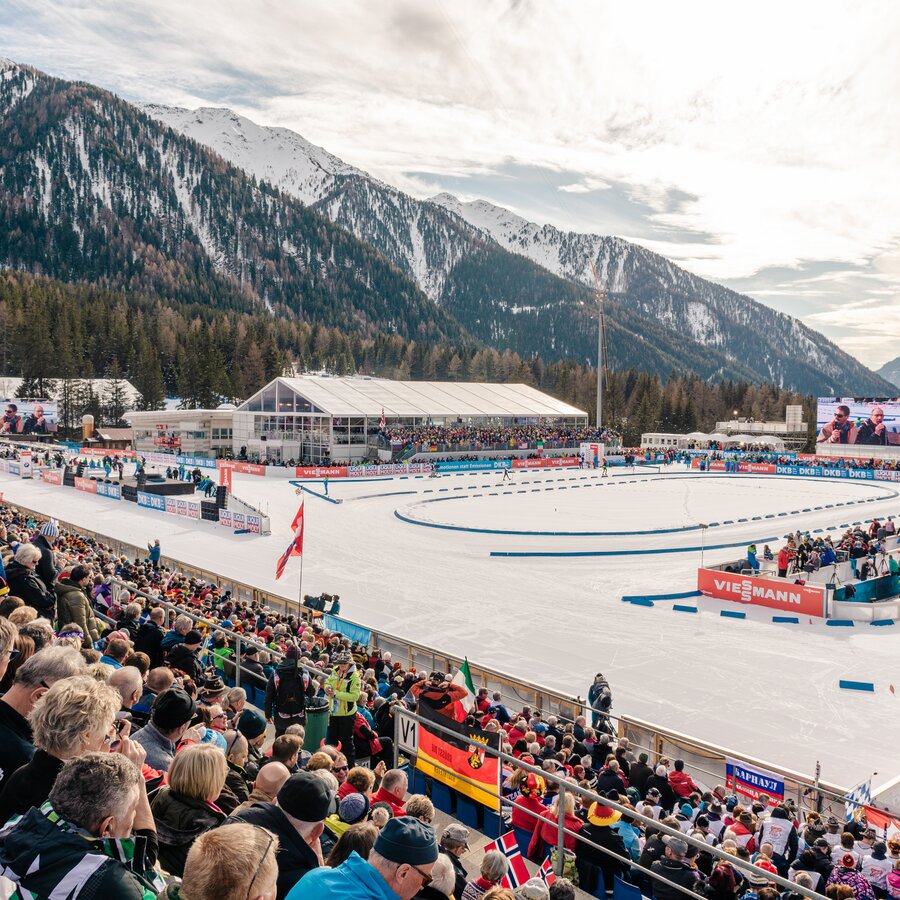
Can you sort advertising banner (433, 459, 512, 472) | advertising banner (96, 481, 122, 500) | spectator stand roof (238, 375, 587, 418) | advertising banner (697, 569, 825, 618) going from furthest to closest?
1. spectator stand roof (238, 375, 587, 418)
2. advertising banner (433, 459, 512, 472)
3. advertising banner (96, 481, 122, 500)
4. advertising banner (697, 569, 825, 618)

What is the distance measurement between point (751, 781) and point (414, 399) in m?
56.9

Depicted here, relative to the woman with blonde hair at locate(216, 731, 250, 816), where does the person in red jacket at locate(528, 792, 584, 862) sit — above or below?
below

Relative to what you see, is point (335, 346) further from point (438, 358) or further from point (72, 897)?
point (72, 897)

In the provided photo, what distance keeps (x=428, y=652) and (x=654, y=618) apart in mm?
7859

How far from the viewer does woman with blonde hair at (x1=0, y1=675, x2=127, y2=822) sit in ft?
10.3

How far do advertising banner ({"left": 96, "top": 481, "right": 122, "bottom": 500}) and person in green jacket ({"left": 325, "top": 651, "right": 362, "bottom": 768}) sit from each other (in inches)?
1289

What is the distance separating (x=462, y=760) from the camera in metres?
6.98

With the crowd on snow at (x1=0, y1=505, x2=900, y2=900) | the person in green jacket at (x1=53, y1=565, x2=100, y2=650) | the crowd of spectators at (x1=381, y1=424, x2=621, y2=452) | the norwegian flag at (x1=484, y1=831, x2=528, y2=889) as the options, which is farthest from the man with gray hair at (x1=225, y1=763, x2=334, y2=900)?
the crowd of spectators at (x1=381, y1=424, x2=621, y2=452)

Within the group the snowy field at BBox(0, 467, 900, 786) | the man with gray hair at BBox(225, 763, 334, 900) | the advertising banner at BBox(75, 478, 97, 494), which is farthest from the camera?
the advertising banner at BBox(75, 478, 97, 494)

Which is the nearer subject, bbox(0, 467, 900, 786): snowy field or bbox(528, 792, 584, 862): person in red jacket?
bbox(528, 792, 584, 862): person in red jacket

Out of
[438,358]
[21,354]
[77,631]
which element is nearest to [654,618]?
[77,631]

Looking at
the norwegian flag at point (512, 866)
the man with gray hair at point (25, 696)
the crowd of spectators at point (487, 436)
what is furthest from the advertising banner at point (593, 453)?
the man with gray hair at point (25, 696)

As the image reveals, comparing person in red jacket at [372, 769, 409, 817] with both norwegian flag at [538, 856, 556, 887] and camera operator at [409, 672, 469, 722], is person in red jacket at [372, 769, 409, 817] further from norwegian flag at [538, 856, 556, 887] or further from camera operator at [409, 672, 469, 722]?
camera operator at [409, 672, 469, 722]

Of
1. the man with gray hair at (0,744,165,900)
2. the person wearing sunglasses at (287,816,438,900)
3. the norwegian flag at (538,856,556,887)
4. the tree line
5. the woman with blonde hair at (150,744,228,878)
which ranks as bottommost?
the norwegian flag at (538,856,556,887)
